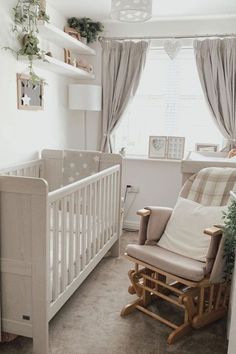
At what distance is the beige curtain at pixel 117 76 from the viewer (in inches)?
148

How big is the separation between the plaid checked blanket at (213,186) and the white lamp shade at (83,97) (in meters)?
1.60

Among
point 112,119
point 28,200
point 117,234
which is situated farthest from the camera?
point 112,119

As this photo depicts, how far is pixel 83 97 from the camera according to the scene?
12.0 feet

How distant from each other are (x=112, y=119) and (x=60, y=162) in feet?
3.22

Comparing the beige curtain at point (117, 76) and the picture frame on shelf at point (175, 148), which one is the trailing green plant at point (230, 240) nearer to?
the picture frame on shelf at point (175, 148)

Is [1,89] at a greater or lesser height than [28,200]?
greater

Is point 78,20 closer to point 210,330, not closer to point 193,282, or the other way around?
point 193,282

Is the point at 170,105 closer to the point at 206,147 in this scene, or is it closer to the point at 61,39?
the point at 206,147

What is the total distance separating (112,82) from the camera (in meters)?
3.87

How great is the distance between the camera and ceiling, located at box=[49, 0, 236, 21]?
10.4ft

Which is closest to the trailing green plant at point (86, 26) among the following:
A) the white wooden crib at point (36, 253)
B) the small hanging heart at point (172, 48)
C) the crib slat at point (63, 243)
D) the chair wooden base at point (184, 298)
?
the small hanging heart at point (172, 48)

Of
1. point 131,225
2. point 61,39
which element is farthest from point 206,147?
point 61,39

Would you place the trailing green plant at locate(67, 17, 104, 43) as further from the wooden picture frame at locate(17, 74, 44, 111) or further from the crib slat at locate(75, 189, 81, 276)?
the crib slat at locate(75, 189, 81, 276)

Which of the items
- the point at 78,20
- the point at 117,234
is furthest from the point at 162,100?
the point at 117,234
